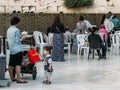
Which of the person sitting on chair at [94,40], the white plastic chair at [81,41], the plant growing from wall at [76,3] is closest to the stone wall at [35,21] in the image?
the plant growing from wall at [76,3]

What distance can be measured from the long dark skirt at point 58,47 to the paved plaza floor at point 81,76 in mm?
399

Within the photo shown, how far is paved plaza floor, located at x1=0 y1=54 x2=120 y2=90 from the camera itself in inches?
469

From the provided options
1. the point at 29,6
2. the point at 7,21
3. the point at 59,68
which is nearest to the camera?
the point at 59,68

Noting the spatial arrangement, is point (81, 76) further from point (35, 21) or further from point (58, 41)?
point (35, 21)

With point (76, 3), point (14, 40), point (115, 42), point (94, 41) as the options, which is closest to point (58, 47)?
point (94, 41)

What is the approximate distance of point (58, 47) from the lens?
18094 millimetres

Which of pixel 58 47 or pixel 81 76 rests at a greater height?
pixel 58 47

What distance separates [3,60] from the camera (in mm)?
12055

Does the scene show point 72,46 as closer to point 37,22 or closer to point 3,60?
point 37,22

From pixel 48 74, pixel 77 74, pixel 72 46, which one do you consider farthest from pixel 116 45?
pixel 48 74

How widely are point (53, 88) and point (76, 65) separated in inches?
204

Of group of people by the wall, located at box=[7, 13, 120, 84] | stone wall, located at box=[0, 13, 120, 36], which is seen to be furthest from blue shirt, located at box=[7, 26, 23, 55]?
stone wall, located at box=[0, 13, 120, 36]

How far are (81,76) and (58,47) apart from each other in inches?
168

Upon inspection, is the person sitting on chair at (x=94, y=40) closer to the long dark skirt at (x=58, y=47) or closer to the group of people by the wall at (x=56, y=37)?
the group of people by the wall at (x=56, y=37)
